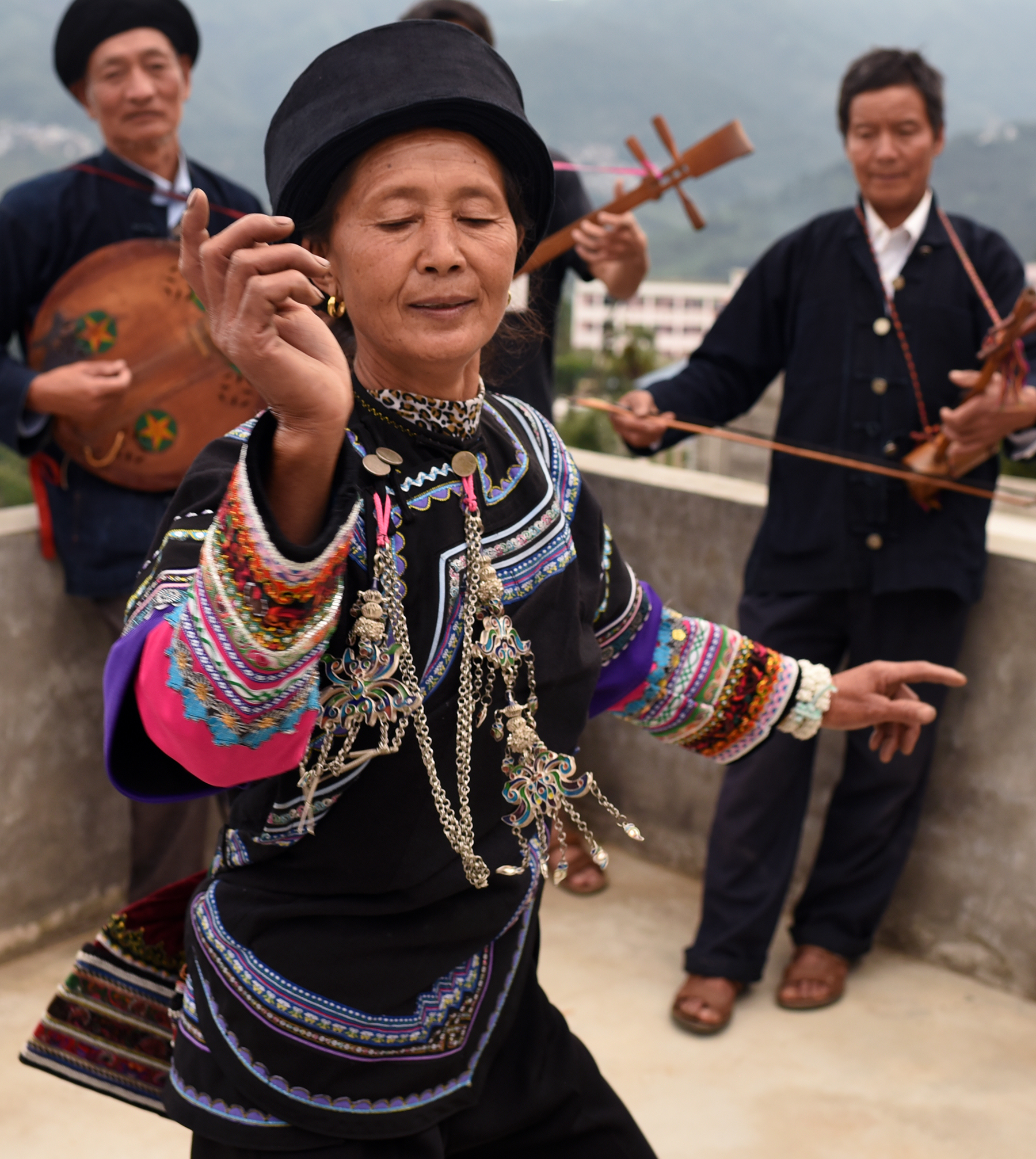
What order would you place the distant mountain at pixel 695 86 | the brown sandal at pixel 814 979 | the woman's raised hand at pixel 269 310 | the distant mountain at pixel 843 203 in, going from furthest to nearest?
1. the distant mountain at pixel 695 86
2. the distant mountain at pixel 843 203
3. the brown sandal at pixel 814 979
4. the woman's raised hand at pixel 269 310

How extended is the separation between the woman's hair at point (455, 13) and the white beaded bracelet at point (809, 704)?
6.51 feet

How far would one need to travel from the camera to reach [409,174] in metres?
1.23

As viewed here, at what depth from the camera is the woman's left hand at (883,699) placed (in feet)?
5.71

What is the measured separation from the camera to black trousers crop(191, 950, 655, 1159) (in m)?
1.55

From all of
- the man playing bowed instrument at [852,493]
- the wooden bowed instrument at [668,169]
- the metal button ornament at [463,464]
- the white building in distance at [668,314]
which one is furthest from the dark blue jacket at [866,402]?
the white building in distance at [668,314]

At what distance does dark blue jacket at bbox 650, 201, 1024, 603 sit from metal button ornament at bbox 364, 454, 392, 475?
1909 millimetres

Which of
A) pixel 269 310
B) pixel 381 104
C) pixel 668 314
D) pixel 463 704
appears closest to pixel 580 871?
pixel 463 704

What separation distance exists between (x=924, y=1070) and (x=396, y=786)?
2082 millimetres

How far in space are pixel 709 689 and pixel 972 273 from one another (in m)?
1.71

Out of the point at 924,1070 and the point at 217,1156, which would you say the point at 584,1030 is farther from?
the point at 217,1156

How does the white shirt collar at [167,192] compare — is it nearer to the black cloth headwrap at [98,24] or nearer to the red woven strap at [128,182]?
the red woven strap at [128,182]

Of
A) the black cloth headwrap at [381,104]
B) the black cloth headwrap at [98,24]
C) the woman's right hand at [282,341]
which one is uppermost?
the black cloth headwrap at [98,24]

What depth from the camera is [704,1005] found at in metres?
3.06

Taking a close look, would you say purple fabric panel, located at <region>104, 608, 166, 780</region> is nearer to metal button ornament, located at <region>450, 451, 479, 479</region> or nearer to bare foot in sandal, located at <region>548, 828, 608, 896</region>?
metal button ornament, located at <region>450, 451, 479, 479</region>
